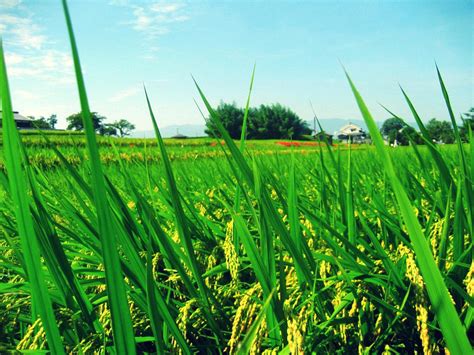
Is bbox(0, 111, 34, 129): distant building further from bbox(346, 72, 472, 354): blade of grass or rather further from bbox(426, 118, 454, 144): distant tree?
bbox(426, 118, 454, 144): distant tree

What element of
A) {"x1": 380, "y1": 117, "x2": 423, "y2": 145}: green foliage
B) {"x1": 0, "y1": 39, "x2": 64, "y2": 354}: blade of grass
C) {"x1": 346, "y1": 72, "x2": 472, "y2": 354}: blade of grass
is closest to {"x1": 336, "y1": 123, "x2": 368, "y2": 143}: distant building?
{"x1": 380, "y1": 117, "x2": 423, "y2": 145}: green foliage

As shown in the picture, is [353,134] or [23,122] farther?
[23,122]

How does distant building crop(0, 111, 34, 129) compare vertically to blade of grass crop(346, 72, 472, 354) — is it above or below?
above

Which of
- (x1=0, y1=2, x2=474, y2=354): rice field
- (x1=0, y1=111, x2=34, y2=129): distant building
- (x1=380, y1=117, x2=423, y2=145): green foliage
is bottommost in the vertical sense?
(x1=0, y1=2, x2=474, y2=354): rice field

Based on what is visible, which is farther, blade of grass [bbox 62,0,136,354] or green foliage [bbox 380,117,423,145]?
green foliage [bbox 380,117,423,145]

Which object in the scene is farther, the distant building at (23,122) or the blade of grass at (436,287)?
the distant building at (23,122)

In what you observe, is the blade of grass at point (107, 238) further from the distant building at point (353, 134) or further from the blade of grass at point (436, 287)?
the distant building at point (353, 134)

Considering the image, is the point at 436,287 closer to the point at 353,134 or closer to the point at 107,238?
the point at 107,238

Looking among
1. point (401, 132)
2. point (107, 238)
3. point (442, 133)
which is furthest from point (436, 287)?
point (442, 133)

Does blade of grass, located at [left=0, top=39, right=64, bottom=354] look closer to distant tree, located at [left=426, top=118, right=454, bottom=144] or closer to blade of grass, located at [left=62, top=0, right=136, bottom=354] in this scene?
blade of grass, located at [left=62, top=0, right=136, bottom=354]

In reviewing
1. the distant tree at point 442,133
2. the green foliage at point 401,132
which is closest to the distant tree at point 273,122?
the distant tree at point 442,133

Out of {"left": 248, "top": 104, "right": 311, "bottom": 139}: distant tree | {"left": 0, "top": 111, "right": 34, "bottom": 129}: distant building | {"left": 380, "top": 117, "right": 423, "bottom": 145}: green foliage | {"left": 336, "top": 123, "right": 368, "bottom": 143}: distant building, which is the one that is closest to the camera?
{"left": 380, "top": 117, "right": 423, "bottom": 145}: green foliage

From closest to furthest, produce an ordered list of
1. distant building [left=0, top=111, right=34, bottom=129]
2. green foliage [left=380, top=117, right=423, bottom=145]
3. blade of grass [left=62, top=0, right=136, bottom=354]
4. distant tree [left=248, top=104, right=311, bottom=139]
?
blade of grass [left=62, top=0, right=136, bottom=354] → green foliage [left=380, top=117, right=423, bottom=145] → distant building [left=0, top=111, right=34, bottom=129] → distant tree [left=248, top=104, right=311, bottom=139]

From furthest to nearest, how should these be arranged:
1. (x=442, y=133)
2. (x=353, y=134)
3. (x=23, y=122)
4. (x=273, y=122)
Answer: (x=273, y=122), (x=23, y=122), (x=442, y=133), (x=353, y=134)
